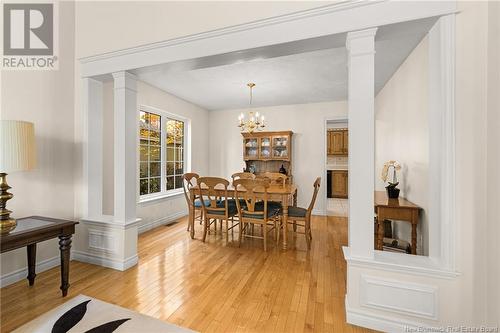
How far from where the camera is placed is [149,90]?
13.2 feet

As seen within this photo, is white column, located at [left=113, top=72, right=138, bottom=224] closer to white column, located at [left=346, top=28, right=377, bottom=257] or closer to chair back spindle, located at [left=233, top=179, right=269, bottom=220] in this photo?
chair back spindle, located at [left=233, top=179, right=269, bottom=220]

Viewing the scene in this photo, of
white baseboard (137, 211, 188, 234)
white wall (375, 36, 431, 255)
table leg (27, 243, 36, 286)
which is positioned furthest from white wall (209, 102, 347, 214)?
table leg (27, 243, 36, 286)

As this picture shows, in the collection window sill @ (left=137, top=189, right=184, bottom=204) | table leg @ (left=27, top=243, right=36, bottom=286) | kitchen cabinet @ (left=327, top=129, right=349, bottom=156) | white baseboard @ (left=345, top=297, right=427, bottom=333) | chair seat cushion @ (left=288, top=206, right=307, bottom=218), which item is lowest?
white baseboard @ (left=345, top=297, right=427, bottom=333)

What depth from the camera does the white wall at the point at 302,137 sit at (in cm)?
511

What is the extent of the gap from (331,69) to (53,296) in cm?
413

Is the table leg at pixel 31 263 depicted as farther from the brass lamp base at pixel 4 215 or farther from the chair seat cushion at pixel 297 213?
the chair seat cushion at pixel 297 213

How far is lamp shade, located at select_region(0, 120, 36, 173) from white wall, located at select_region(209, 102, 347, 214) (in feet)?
13.9

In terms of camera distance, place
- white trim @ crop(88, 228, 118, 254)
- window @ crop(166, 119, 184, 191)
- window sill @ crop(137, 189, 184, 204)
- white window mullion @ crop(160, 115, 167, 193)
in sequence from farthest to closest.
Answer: window @ crop(166, 119, 184, 191) → white window mullion @ crop(160, 115, 167, 193) → window sill @ crop(137, 189, 184, 204) → white trim @ crop(88, 228, 118, 254)

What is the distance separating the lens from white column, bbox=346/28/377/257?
1608 millimetres

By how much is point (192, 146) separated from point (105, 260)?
321 cm

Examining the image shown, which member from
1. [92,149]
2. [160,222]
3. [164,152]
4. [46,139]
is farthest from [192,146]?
[46,139]

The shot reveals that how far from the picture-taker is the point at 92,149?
2.62m

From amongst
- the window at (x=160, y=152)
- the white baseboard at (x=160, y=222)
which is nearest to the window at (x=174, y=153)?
the window at (x=160, y=152)

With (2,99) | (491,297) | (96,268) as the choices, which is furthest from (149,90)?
(491,297)
